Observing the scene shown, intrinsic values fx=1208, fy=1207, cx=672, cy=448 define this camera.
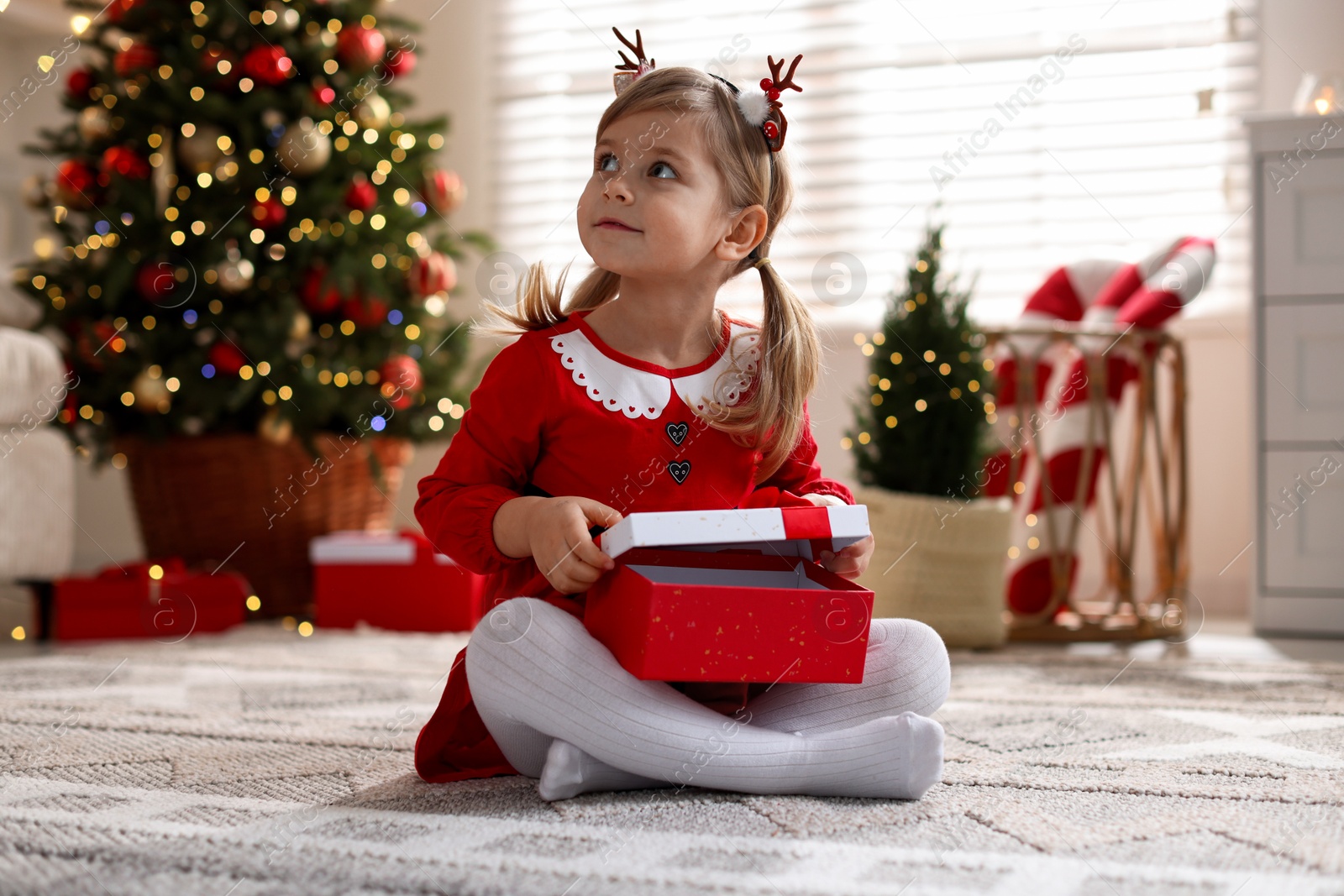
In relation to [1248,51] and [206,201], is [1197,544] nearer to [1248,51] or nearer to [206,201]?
[1248,51]

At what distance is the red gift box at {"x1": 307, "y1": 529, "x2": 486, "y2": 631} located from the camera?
6.42ft

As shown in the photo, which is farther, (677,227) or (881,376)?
(881,376)

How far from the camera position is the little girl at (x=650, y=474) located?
2.61 ft

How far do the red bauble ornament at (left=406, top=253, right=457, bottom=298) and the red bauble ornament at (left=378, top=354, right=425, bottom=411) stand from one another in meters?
0.13

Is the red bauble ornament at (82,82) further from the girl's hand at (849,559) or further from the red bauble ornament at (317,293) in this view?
the girl's hand at (849,559)

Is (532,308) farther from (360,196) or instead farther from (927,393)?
(360,196)

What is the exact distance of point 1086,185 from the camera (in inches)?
90.6

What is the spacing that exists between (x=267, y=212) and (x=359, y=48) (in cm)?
34

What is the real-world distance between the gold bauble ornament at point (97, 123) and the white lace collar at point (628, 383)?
1.51 metres

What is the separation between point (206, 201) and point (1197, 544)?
74.1 inches

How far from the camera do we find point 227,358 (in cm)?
199

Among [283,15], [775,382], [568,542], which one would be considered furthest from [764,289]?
[283,15]

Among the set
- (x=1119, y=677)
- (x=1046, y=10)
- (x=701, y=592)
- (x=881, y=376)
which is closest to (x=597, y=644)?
(x=701, y=592)

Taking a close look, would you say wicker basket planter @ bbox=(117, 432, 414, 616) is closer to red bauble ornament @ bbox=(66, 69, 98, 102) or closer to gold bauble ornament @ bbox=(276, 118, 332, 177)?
gold bauble ornament @ bbox=(276, 118, 332, 177)
